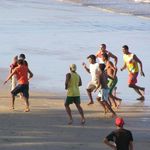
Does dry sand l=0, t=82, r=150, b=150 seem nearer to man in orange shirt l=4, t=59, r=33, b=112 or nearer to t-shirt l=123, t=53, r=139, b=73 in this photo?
man in orange shirt l=4, t=59, r=33, b=112

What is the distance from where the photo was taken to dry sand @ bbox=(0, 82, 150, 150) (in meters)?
14.2

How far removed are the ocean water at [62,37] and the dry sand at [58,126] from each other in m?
2.07

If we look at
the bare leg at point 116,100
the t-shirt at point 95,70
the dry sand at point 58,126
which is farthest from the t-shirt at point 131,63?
the t-shirt at point 95,70

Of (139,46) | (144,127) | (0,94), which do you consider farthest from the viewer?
(139,46)

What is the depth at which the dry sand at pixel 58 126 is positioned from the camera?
14.2 m

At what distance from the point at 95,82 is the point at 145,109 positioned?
145 centimetres

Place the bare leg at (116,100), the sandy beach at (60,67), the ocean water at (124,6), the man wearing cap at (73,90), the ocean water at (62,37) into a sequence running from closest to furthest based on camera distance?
the sandy beach at (60,67)
the man wearing cap at (73,90)
the bare leg at (116,100)
the ocean water at (62,37)
the ocean water at (124,6)

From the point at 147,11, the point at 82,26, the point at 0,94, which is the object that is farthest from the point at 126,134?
the point at 147,11

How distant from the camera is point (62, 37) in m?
34.5

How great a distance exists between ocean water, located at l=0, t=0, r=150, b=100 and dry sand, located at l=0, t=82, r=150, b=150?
2072mm

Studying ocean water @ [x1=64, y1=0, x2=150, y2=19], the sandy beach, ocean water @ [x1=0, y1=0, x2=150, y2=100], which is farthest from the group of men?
Answer: ocean water @ [x1=64, y1=0, x2=150, y2=19]

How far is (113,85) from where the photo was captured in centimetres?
1817

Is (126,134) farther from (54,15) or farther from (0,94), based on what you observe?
(54,15)

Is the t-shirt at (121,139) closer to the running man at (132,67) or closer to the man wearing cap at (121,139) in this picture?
the man wearing cap at (121,139)
